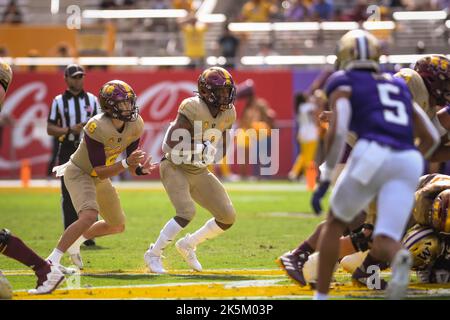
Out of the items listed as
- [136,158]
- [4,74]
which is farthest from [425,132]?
[4,74]

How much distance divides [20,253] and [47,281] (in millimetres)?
289

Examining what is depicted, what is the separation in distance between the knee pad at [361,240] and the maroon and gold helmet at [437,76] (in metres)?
1.23

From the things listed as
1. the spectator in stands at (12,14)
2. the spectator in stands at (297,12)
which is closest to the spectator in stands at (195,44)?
the spectator in stands at (297,12)

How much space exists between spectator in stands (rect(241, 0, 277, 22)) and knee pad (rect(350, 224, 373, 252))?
15400 mm

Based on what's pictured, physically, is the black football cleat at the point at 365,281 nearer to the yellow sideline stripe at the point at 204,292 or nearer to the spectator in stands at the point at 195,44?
the yellow sideline stripe at the point at 204,292

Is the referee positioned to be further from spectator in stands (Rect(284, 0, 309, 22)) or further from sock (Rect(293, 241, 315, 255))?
spectator in stands (Rect(284, 0, 309, 22))

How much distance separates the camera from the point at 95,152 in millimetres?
8375

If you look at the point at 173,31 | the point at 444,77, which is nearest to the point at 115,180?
the point at 173,31

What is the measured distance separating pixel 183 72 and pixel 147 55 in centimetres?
165

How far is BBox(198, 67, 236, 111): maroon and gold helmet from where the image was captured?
8625 millimetres

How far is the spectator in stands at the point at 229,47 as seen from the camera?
2135 cm

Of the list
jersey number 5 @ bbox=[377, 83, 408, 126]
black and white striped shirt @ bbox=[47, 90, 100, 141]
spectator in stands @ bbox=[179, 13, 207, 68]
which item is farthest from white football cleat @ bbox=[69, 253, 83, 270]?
spectator in stands @ bbox=[179, 13, 207, 68]
